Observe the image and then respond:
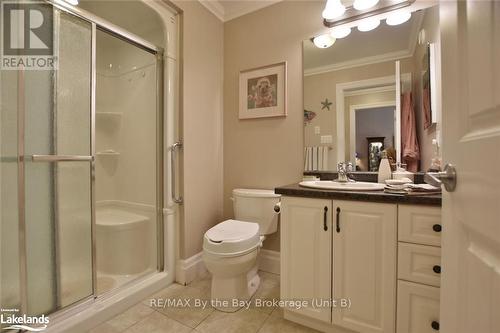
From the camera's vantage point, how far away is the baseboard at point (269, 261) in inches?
78.8

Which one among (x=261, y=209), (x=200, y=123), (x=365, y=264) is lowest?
(x=365, y=264)

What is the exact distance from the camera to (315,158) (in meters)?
1.84

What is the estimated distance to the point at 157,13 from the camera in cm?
173

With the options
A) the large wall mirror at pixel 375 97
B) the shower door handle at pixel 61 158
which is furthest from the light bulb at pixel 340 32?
the shower door handle at pixel 61 158

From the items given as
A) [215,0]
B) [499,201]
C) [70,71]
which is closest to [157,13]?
[215,0]

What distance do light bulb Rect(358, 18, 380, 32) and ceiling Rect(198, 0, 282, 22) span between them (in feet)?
2.47

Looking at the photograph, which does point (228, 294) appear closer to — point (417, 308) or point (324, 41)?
point (417, 308)

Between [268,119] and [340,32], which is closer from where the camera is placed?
[340,32]

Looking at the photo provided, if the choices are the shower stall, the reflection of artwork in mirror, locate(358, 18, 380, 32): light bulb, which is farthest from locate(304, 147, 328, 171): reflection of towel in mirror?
the shower stall

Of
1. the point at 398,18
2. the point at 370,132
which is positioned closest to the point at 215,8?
the point at 398,18

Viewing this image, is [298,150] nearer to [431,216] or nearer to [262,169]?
[262,169]

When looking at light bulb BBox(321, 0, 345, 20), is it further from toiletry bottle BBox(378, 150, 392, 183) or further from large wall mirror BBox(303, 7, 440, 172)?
toiletry bottle BBox(378, 150, 392, 183)

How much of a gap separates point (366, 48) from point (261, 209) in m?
→ 1.42

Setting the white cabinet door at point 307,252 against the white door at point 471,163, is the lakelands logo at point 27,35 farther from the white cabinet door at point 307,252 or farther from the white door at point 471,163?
the white door at point 471,163
